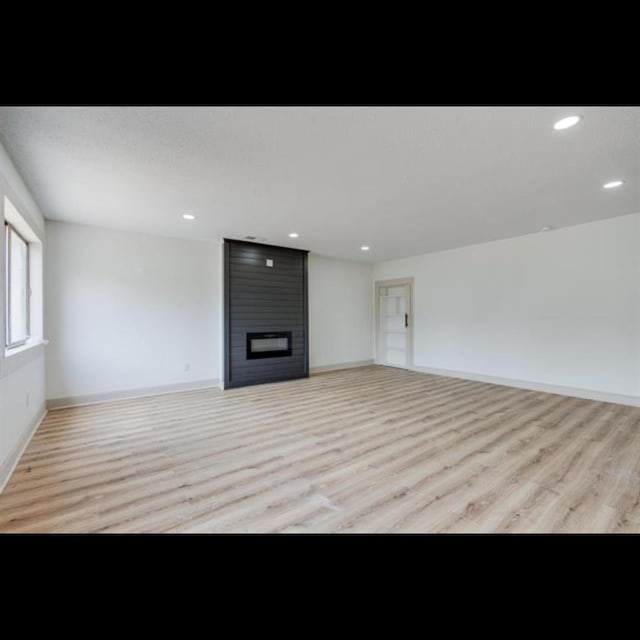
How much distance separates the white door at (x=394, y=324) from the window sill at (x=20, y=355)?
20.3 ft

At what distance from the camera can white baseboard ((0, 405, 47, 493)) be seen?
2.25 m

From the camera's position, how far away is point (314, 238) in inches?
204

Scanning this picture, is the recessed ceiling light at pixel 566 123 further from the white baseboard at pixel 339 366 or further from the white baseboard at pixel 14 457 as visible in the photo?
the white baseboard at pixel 339 366

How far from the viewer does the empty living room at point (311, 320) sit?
1.99m

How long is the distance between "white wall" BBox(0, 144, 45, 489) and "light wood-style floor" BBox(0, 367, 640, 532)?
18 centimetres

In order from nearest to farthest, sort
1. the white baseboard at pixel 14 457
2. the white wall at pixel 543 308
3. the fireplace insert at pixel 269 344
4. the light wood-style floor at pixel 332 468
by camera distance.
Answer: the light wood-style floor at pixel 332 468, the white baseboard at pixel 14 457, the white wall at pixel 543 308, the fireplace insert at pixel 269 344

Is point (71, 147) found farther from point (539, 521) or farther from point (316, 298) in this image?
point (316, 298)

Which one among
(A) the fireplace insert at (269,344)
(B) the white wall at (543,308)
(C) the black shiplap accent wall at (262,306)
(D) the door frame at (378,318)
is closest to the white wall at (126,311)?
(C) the black shiplap accent wall at (262,306)

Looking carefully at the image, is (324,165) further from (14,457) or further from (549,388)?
(549,388)

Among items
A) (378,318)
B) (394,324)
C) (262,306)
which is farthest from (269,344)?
(394,324)

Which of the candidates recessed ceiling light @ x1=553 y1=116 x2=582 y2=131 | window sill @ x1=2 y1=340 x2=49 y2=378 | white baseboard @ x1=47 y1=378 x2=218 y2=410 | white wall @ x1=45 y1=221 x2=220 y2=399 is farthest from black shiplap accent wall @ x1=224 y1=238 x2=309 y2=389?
recessed ceiling light @ x1=553 y1=116 x2=582 y2=131

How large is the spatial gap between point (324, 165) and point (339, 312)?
4603mm
